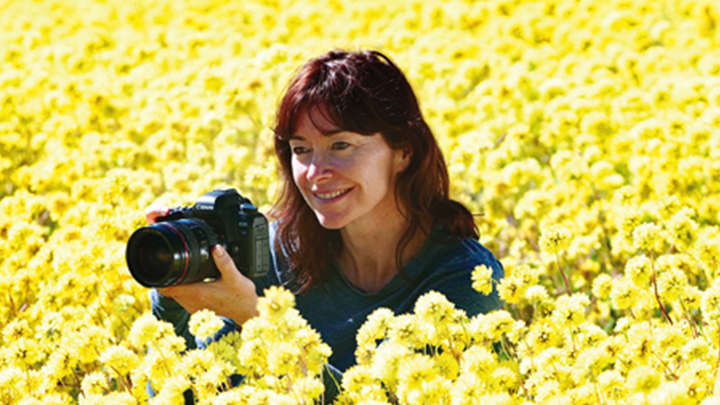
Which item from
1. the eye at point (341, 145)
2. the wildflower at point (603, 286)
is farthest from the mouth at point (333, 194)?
the wildflower at point (603, 286)

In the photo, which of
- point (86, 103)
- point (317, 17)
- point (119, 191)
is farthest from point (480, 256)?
point (317, 17)

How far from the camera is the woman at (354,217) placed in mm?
2580

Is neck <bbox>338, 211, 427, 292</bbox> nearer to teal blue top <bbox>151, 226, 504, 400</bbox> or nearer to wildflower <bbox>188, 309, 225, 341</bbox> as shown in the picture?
teal blue top <bbox>151, 226, 504, 400</bbox>

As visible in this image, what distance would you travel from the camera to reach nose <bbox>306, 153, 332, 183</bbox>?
8.45 feet

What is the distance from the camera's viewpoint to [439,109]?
5.04 metres

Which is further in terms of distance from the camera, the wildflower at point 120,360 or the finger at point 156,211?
the finger at point 156,211

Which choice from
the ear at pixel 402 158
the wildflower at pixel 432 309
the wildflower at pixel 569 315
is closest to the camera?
the wildflower at pixel 432 309

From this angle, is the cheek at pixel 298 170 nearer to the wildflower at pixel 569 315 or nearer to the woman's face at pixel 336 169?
the woman's face at pixel 336 169

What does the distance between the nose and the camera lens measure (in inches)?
13.6

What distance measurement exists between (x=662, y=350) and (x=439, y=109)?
3186 mm

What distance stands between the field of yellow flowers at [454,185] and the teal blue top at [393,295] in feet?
0.40

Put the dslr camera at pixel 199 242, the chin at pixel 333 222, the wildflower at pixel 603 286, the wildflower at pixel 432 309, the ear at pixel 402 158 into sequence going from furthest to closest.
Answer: the ear at pixel 402 158
the chin at pixel 333 222
the wildflower at pixel 603 286
the dslr camera at pixel 199 242
the wildflower at pixel 432 309

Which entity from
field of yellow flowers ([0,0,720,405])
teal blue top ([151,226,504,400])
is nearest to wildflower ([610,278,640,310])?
field of yellow flowers ([0,0,720,405])

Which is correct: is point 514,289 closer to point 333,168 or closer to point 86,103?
point 333,168
